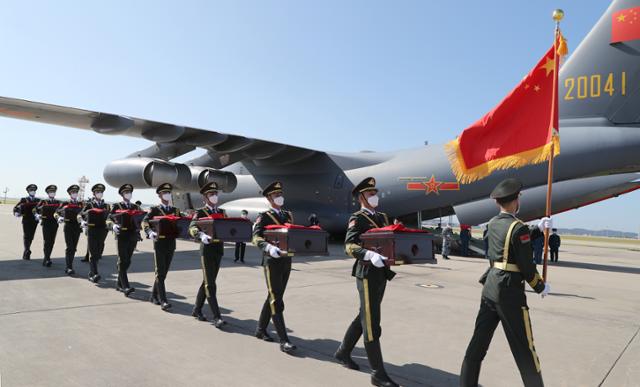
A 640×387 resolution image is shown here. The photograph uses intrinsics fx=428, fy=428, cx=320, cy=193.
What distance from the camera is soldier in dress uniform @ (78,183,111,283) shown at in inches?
320

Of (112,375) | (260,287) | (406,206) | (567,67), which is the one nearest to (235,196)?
(406,206)

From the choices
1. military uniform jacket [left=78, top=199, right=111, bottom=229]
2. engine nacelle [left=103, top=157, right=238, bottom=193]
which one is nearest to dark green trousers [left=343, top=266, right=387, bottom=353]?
military uniform jacket [left=78, top=199, right=111, bottom=229]

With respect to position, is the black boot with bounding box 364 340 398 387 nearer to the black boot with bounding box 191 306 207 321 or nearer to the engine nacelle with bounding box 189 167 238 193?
the black boot with bounding box 191 306 207 321

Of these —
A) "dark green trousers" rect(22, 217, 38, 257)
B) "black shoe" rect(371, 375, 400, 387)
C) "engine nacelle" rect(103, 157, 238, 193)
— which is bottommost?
"black shoe" rect(371, 375, 400, 387)

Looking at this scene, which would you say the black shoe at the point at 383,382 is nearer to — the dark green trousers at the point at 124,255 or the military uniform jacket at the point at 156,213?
the military uniform jacket at the point at 156,213

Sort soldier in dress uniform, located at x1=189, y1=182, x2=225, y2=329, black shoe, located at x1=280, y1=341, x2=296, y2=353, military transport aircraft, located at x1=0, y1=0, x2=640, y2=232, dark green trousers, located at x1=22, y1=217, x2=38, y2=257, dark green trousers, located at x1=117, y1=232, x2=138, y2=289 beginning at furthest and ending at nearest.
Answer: military transport aircraft, located at x1=0, y1=0, x2=640, y2=232, dark green trousers, located at x1=22, y1=217, x2=38, y2=257, dark green trousers, located at x1=117, y1=232, x2=138, y2=289, soldier in dress uniform, located at x1=189, y1=182, x2=225, y2=329, black shoe, located at x1=280, y1=341, x2=296, y2=353

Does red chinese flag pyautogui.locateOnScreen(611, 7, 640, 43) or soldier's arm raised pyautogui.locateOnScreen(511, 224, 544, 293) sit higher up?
red chinese flag pyautogui.locateOnScreen(611, 7, 640, 43)

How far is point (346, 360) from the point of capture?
14.0 ft

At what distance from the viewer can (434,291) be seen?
27.3 ft

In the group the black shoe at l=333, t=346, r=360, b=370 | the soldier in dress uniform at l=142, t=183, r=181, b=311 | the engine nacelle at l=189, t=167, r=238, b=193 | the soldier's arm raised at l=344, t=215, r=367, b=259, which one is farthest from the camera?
the engine nacelle at l=189, t=167, r=238, b=193

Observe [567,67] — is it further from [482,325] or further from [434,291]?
[482,325]

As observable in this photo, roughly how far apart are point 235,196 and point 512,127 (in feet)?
48.3

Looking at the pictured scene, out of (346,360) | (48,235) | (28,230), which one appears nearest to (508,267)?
(346,360)

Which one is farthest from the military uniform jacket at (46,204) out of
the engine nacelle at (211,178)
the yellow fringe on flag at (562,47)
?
the yellow fringe on flag at (562,47)
